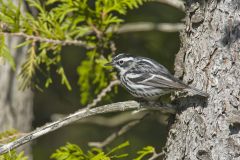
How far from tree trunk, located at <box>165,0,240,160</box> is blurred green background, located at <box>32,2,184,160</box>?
5.97 feet

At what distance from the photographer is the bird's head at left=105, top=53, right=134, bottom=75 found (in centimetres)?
481

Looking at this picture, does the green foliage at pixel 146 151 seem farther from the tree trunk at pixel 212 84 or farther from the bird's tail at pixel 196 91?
the bird's tail at pixel 196 91

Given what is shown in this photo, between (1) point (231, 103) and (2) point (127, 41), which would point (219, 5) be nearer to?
(1) point (231, 103)

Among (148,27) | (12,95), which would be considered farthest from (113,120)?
(12,95)

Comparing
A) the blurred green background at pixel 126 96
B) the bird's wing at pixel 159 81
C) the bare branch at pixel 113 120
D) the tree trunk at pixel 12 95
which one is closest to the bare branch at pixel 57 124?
the bird's wing at pixel 159 81

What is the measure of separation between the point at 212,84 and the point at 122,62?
1.20m

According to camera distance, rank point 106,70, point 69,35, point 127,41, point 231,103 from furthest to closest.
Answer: point 127,41 < point 106,70 < point 69,35 < point 231,103

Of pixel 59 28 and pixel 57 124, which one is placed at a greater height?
pixel 59 28

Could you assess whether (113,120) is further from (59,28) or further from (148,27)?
(59,28)

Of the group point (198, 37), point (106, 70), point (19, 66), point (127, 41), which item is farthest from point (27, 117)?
point (198, 37)

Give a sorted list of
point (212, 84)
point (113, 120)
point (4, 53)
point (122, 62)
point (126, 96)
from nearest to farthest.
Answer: point (212, 84), point (4, 53), point (122, 62), point (126, 96), point (113, 120)

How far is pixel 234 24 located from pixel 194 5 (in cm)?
33

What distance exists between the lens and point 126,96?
624 cm

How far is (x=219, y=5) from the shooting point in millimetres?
3863
